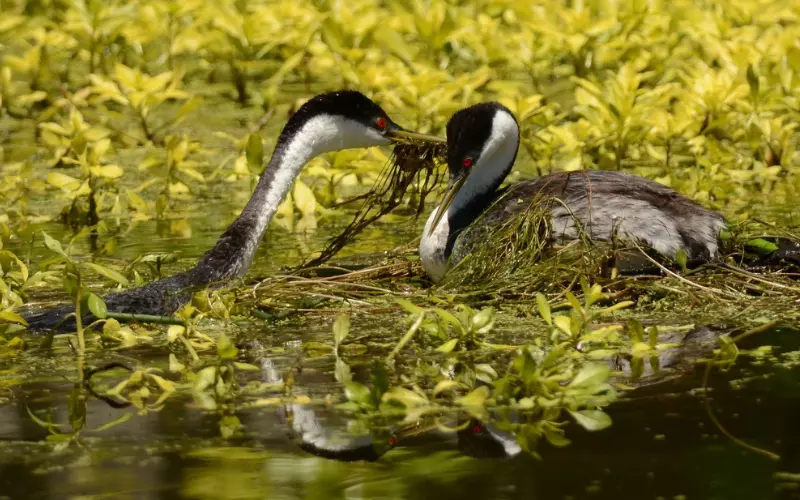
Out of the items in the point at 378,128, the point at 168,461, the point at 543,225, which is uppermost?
the point at 378,128

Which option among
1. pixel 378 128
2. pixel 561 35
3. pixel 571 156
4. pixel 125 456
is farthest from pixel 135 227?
pixel 125 456

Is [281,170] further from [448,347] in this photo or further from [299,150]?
[448,347]

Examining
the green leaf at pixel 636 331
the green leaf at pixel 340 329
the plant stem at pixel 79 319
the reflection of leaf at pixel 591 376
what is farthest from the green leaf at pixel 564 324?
the plant stem at pixel 79 319

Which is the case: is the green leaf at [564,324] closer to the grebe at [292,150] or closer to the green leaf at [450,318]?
the green leaf at [450,318]

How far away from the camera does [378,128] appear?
7285mm

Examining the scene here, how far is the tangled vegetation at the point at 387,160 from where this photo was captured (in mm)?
5055

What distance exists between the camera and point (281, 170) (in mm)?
7109

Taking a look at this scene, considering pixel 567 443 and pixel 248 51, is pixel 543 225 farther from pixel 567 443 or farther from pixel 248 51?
pixel 248 51

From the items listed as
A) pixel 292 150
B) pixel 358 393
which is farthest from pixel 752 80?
pixel 358 393

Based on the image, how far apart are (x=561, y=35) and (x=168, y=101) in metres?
3.00

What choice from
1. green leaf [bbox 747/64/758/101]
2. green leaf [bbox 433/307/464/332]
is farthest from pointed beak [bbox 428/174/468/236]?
green leaf [bbox 747/64/758/101]

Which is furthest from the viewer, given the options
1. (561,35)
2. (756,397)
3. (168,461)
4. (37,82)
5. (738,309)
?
(37,82)

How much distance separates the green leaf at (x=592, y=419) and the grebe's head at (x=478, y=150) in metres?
2.37

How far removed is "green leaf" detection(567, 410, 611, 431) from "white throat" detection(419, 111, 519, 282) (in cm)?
226
